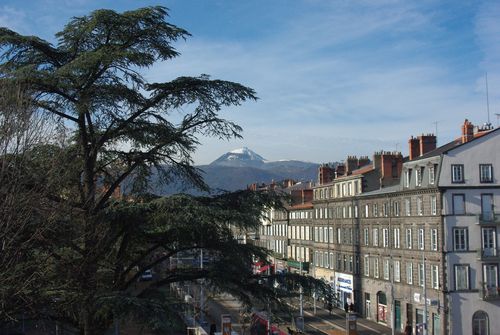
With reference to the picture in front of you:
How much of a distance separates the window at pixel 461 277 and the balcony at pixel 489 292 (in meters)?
1.15

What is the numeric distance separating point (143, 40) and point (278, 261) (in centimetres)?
7456

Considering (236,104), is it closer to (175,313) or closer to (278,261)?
(175,313)

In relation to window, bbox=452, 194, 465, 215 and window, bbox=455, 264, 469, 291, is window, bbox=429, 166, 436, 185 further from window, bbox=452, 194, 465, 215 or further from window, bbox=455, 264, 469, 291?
window, bbox=455, 264, 469, 291

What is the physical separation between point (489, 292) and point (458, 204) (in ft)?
22.4

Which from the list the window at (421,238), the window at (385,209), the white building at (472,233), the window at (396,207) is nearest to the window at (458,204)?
the white building at (472,233)

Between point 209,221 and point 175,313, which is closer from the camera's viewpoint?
point 175,313

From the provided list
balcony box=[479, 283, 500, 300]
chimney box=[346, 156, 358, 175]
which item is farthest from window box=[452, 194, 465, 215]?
chimney box=[346, 156, 358, 175]

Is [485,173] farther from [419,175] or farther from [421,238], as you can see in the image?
[421,238]

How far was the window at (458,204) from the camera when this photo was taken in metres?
45.8

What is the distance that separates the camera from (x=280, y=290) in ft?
51.3

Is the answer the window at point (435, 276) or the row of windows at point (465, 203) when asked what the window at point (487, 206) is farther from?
the window at point (435, 276)

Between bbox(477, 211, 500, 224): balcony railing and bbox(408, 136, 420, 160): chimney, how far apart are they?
28.1ft

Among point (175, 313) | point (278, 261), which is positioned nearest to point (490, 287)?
point (175, 313)

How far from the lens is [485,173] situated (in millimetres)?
46594
